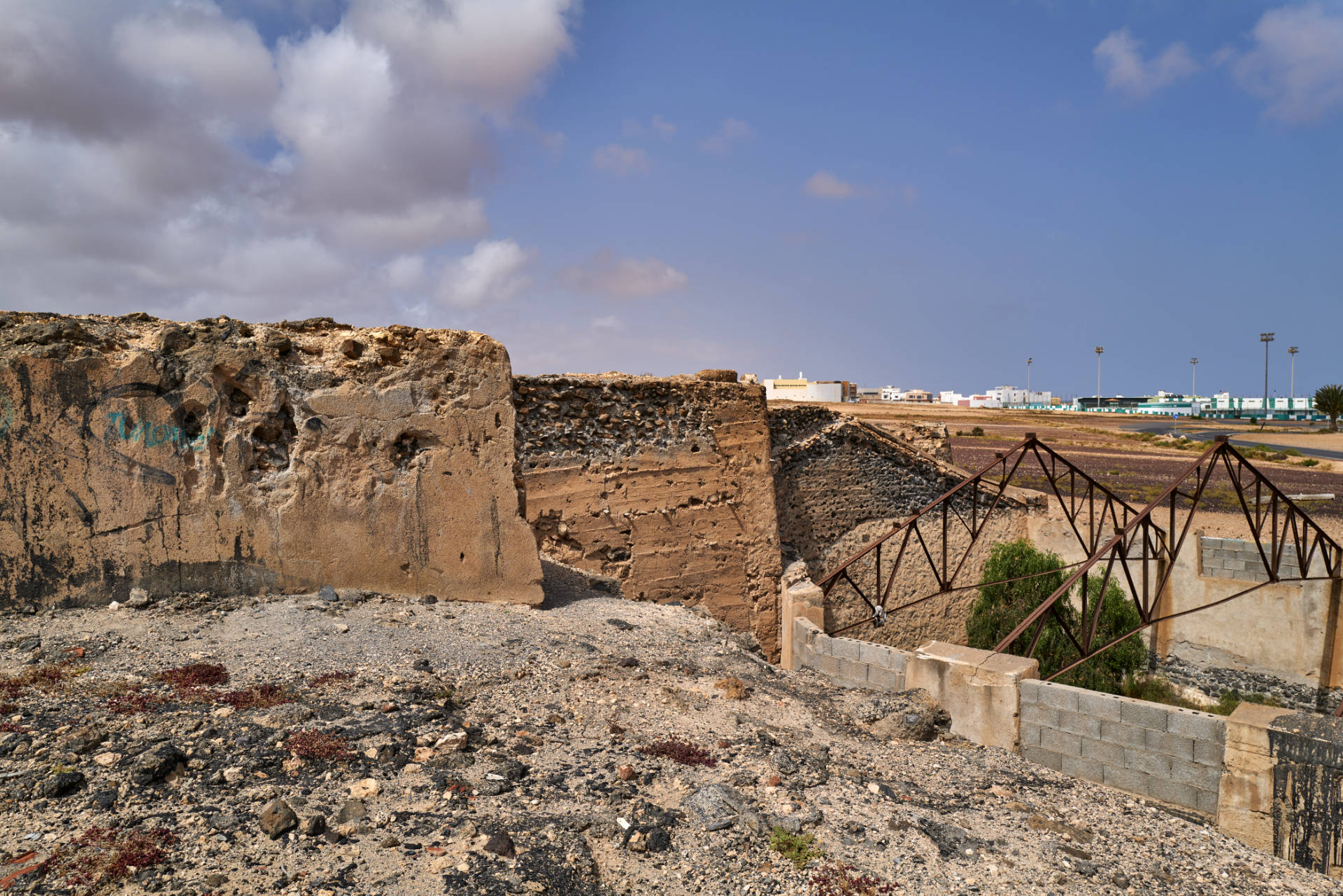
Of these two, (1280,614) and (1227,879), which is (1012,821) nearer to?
(1227,879)

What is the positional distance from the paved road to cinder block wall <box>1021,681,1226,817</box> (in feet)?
96.3

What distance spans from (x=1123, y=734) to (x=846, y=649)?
9.28ft

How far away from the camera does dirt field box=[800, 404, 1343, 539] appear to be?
85.9 ft

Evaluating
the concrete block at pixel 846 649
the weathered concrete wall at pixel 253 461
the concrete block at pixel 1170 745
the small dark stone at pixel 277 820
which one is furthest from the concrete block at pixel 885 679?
the small dark stone at pixel 277 820

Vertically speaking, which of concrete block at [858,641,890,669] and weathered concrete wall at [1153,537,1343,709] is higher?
concrete block at [858,641,890,669]

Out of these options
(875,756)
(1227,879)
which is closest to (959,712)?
(875,756)

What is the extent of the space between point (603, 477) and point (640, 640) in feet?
13.2

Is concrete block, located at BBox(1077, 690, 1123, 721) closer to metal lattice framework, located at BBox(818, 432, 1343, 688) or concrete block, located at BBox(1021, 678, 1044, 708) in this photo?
concrete block, located at BBox(1021, 678, 1044, 708)

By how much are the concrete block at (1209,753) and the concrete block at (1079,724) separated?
73cm

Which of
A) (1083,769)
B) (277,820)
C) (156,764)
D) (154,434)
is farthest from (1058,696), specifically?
(154,434)

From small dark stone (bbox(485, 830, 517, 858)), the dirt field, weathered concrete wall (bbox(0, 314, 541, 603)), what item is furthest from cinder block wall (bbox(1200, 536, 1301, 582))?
small dark stone (bbox(485, 830, 517, 858))

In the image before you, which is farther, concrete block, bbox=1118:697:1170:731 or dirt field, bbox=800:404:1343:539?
dirt field, bbox=800:404:1343:539

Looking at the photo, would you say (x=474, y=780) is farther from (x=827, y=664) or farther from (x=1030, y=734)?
(x=827, y=664)

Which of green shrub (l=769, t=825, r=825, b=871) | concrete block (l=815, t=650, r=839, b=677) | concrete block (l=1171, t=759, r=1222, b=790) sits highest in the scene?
green shrub (l=769, t=825, r=825, b=871)
